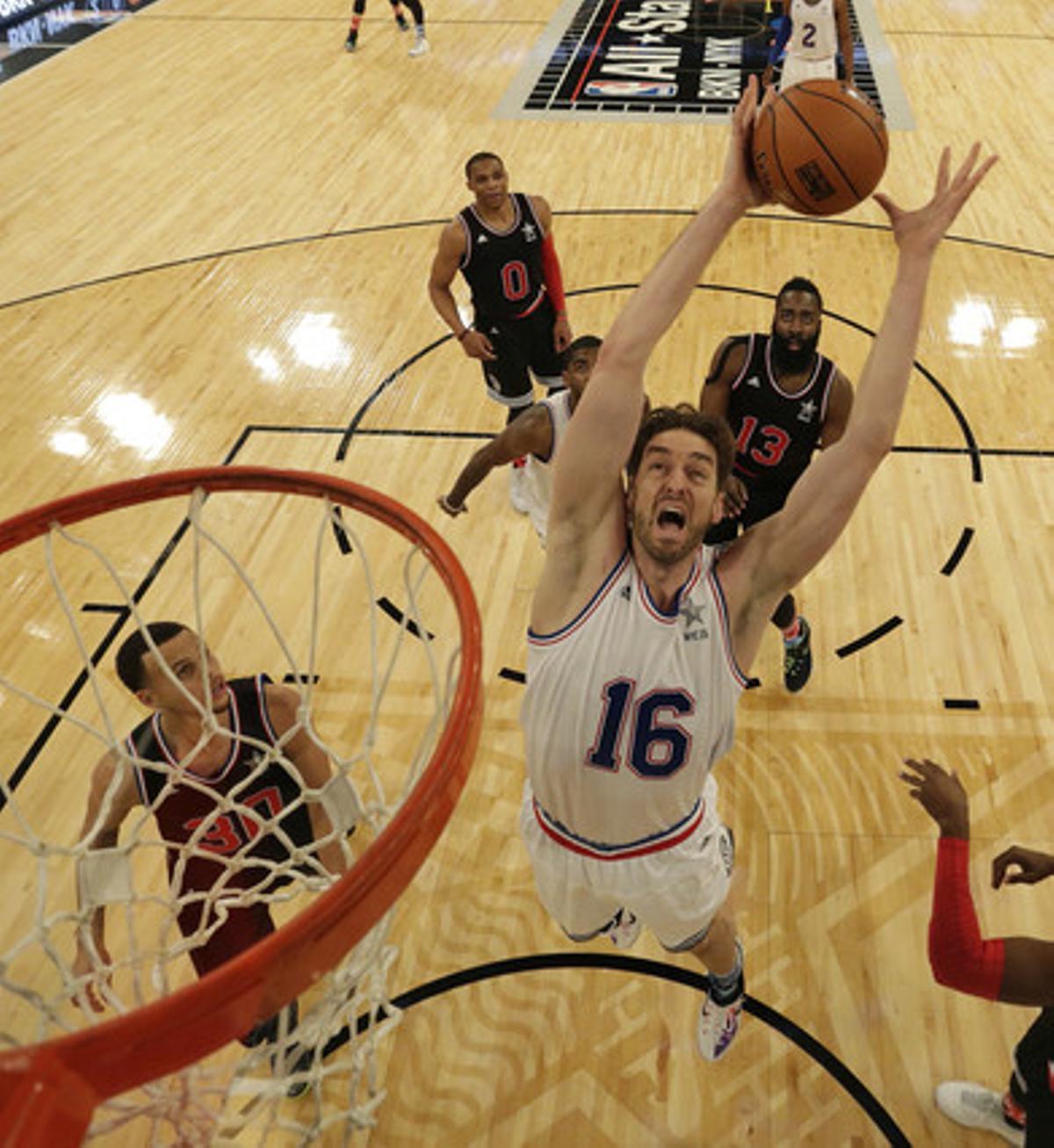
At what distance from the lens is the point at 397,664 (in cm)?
436

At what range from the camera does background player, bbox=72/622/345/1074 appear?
2.60 metres

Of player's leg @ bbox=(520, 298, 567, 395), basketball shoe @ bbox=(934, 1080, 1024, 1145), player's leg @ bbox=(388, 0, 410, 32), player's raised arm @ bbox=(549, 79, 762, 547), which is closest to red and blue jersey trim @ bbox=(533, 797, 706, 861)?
player's raised arm @ bbox=(549, 79, 762, 547)

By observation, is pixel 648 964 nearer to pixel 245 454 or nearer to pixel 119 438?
pixel 245 454

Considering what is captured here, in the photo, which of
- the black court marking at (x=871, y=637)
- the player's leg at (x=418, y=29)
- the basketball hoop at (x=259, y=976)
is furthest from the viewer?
the player's leg at (x=418, y=29)

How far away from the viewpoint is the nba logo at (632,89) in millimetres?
10219

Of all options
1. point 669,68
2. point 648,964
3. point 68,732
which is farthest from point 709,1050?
point 669,68

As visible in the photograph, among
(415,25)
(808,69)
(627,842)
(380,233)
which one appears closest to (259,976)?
(627,842)

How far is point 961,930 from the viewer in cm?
226

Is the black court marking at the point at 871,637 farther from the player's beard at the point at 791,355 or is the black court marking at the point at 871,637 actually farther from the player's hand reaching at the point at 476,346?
the player's hand reaching at the point at 476,346

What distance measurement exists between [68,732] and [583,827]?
248cm

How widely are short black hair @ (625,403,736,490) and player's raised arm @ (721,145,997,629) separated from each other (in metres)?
0.17

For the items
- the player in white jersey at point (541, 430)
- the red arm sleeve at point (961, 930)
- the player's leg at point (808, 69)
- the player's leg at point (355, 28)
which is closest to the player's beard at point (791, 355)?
the player in white jersey at point (541, 430)

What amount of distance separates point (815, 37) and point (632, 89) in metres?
2.76

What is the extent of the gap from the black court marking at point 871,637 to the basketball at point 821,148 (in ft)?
6.33
